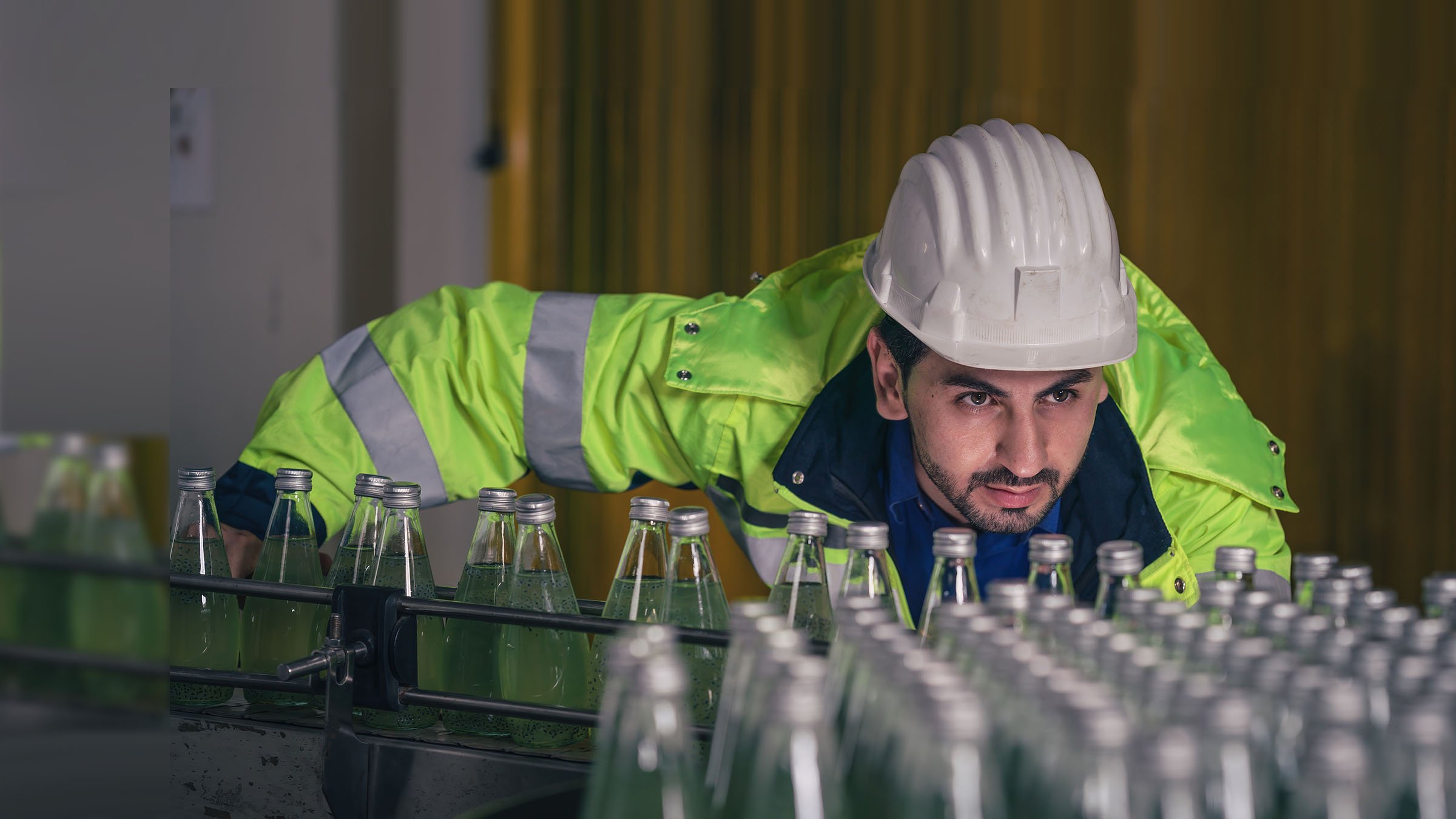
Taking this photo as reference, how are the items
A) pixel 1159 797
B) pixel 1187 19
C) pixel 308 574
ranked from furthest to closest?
pixel 1187 19, pixel 308 574, pixel 1159 797

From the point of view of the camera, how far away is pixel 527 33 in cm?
371

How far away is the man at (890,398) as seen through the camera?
1.51m

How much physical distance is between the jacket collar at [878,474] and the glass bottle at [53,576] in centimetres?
91

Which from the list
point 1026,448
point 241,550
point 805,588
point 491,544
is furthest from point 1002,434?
point 241,550

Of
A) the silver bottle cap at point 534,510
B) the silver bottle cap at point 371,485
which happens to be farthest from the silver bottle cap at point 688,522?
the silver bottle cap at point 371,485

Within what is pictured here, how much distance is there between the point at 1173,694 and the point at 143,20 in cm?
87

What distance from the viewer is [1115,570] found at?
0.92 metres

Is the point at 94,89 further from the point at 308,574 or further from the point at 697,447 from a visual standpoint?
the point at 697,447

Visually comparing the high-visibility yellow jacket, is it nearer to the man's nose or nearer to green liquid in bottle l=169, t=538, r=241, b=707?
the man's nose

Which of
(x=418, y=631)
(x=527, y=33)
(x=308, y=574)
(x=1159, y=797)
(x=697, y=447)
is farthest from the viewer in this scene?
(x=527, y=33)

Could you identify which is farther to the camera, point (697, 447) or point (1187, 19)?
point (1187, 19)

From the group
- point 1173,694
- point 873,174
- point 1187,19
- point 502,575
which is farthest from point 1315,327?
point 1173,694

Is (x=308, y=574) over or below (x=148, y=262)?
below

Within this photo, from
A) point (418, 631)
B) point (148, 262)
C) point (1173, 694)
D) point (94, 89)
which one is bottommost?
point (418, 631)
